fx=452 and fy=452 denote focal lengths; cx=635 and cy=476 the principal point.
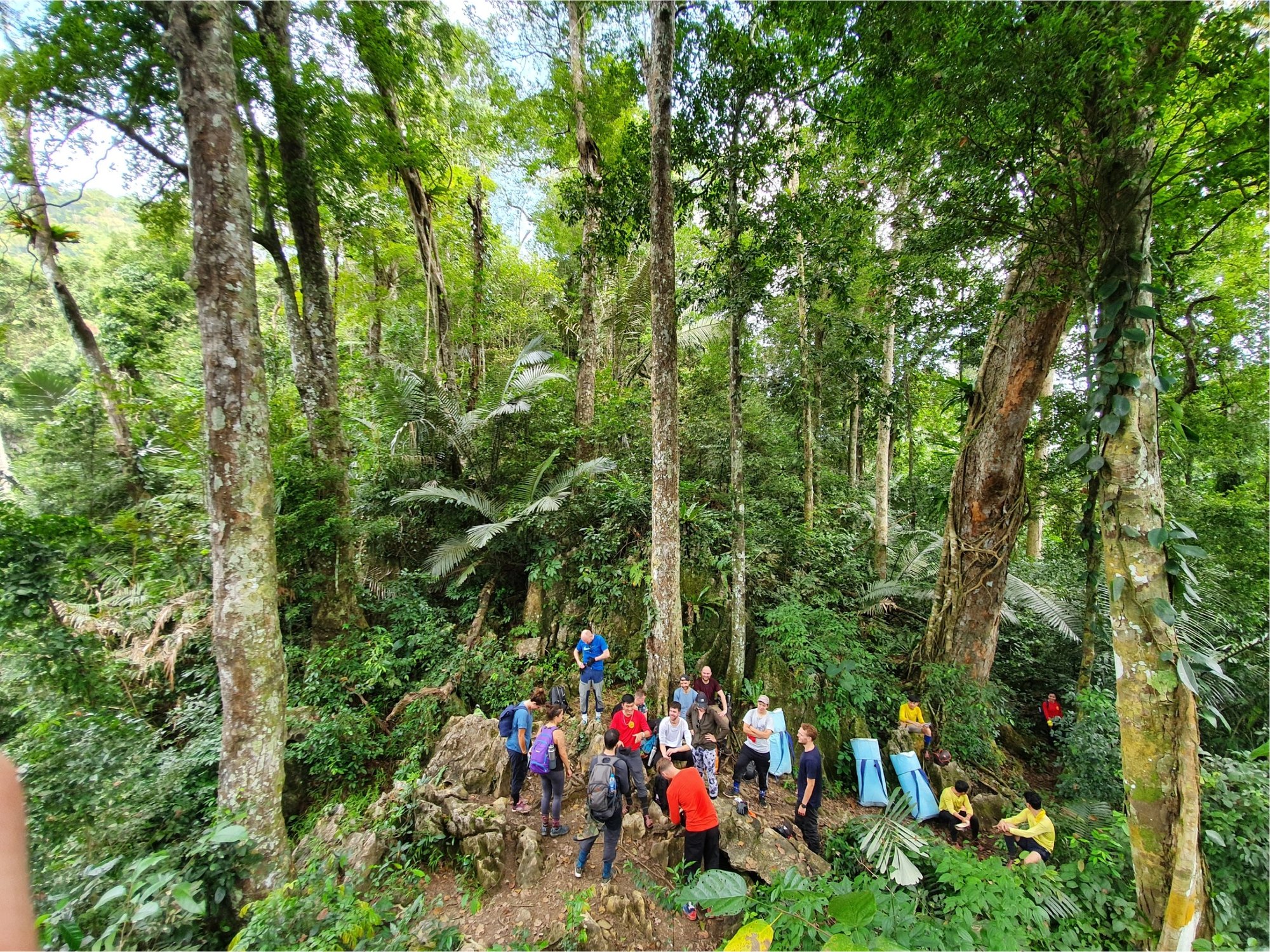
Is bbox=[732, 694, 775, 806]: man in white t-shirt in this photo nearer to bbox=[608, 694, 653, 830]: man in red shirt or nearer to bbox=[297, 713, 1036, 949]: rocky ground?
bbox=[297, 713, 1036, 949]: rocky ground

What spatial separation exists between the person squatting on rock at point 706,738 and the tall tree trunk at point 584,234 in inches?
194

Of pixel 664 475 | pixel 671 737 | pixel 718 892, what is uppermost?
pixel 664 475

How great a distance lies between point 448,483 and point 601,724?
4.96m

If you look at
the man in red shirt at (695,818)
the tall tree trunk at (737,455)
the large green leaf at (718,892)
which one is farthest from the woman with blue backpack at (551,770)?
the large green leaf at (718,892)

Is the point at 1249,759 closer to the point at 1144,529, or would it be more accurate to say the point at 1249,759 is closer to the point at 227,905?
the point at 1144,529

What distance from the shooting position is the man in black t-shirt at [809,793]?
465 cm

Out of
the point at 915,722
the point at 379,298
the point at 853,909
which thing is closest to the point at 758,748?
the point at 915,722

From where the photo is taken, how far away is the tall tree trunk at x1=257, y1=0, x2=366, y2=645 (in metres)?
6.36

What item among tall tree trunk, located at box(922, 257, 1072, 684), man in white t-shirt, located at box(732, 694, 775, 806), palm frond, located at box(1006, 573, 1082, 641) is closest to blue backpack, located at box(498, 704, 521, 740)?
man in white t-shirt, located at box(732, 694, 775, 806)

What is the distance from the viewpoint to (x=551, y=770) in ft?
15.2

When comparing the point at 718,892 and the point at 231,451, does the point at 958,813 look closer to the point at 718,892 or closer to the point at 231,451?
the point at 718,892

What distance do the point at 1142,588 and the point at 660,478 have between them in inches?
163

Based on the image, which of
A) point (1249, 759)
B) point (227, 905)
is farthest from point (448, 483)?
point (1249, 759)

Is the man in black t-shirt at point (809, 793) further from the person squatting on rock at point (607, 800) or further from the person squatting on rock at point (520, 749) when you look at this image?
the person squatting on rock at point (520, 749)
